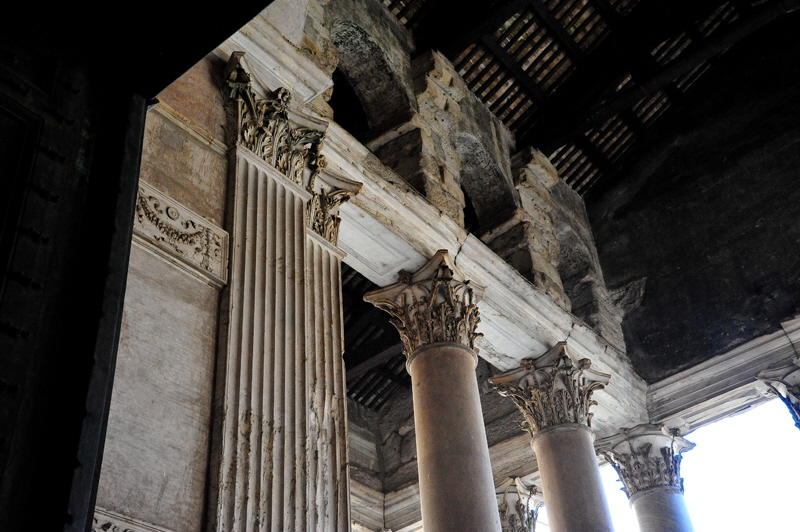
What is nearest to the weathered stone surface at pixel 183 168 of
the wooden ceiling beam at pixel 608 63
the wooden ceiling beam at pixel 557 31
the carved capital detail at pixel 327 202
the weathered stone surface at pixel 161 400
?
the weathered stone surface at pixel 161 400

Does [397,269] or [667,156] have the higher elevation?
[667,156]

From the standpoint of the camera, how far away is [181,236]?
15.5 feet

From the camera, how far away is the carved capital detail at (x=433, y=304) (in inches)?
309

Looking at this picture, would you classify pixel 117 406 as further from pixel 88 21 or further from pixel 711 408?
pixel 711 408

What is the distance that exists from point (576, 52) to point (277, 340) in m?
8.74

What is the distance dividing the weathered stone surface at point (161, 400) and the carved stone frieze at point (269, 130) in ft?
4.60

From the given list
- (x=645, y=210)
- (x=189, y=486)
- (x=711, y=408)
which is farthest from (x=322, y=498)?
(x=645, y=210)

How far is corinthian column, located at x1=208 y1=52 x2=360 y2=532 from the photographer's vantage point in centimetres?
412

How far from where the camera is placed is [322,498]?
4.36m

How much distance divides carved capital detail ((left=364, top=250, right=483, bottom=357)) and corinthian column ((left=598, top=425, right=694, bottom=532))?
4011 mm

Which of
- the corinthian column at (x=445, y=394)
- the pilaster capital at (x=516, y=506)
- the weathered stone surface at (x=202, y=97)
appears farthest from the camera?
the pilaster capital at (x=516, y=506)

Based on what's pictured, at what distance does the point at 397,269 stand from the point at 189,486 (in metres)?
4.71

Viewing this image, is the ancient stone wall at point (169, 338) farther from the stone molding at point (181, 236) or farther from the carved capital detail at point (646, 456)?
the carved capital detail at point (646, 456)

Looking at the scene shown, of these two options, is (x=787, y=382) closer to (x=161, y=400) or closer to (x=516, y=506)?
(x=516, y=506)
